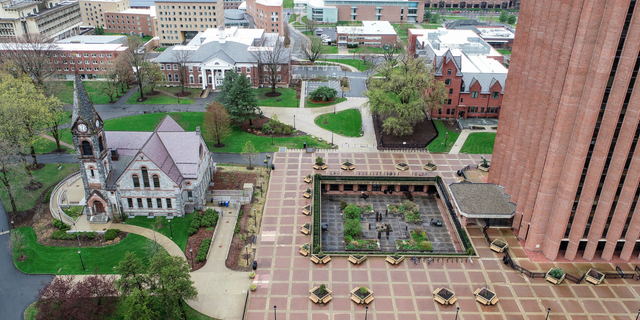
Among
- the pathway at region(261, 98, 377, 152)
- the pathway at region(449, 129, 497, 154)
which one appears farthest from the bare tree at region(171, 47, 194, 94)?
the pathway at region(449, 129, 497, 154)

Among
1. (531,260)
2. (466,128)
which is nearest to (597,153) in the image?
(531,260)

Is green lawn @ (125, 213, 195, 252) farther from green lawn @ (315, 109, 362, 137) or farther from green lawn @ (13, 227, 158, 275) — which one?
green lawn @ (315, 109, 362, 137)

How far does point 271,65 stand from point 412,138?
4847 cm

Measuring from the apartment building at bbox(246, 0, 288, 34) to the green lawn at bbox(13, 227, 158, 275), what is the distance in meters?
131

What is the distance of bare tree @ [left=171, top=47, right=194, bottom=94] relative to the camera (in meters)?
126

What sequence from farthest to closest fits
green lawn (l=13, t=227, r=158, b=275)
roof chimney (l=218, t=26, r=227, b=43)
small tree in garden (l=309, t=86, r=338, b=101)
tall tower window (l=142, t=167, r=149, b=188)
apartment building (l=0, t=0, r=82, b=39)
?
apartment building (l=0, t=0, r=82, b=39), roof chimney (l=218, t=26, r=227, b=43), small tree in garden (l=309, t=86, r=338, b=101), tall tower window (l=142, t=167, r=149, b=188), green lawn (l=13, t=227, r=158, b=275)

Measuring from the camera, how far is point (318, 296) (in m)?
54.4

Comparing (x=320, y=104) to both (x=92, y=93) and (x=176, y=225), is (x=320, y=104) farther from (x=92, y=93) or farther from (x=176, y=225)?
(x=92, y=93)

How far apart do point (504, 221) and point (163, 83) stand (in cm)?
10186

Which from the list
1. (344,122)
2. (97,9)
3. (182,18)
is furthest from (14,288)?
(97,9)

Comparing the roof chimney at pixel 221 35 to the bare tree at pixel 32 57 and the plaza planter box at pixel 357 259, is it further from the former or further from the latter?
the plaza planter box at pixel 357 259

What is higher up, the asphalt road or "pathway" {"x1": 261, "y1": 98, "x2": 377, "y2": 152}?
"pathway" {"x1": 261, "y1": 98, "x2": 377, "y2": 152}

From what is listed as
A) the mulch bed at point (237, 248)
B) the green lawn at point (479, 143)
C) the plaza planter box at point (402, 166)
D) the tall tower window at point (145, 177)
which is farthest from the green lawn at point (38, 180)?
the green lawn at point (479, 143)

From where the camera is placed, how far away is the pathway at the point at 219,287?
178 ft
